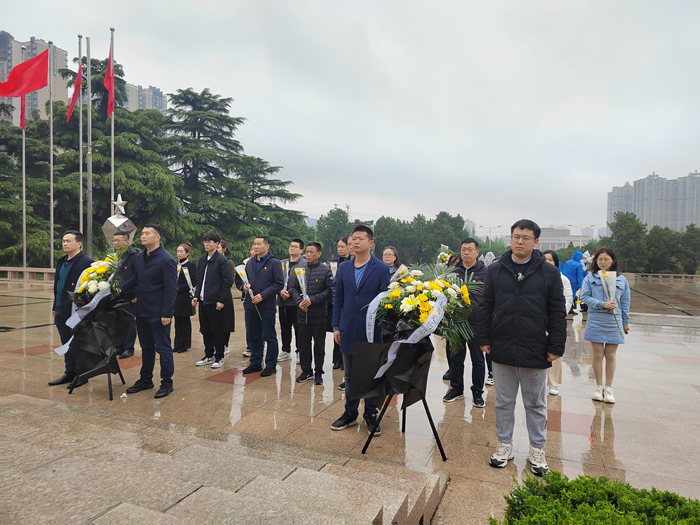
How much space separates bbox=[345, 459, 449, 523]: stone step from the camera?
2557mm

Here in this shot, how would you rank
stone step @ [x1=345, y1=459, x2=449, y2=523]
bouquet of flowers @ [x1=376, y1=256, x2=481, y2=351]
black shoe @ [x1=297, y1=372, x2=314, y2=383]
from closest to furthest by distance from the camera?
stone step @ [x1=345, y1=459, x2=449, y2=523]
bouquet of flowers @ [x1=376, y1=256, x2=481, y2=351]
black shoe @ [x1=297, y1=372, x2=314, y2=383]

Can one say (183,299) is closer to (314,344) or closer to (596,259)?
(314,344)

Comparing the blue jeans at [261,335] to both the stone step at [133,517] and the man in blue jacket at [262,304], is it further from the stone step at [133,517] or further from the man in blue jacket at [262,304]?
the stone step at [133,517]

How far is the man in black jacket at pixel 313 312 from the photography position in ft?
18.8

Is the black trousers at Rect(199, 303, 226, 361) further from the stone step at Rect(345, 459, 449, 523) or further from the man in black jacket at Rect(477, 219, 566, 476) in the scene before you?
the man in black jacket at Rect(477, 219, 566, 476)

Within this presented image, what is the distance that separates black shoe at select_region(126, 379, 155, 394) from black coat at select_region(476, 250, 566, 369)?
400 cm

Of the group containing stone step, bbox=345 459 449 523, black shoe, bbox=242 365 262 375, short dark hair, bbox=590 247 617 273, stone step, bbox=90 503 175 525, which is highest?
short dark hair, bbox=590 247 617 273

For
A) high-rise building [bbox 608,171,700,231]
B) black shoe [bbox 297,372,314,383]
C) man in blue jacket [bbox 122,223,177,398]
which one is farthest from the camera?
high-rise building [bbox 608,171,700,231]

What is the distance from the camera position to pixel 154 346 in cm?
527

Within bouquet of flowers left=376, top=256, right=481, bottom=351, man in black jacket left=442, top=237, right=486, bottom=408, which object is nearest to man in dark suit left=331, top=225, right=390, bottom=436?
bouquet of flowers left=376, top=256, right=481, bottom=351

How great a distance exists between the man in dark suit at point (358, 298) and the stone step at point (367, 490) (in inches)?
65.8

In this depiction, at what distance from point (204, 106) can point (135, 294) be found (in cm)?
3056

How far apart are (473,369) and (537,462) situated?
1.72 meters

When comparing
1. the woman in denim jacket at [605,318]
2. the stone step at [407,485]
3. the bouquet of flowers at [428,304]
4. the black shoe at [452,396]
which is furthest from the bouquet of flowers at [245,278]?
the woman in denim jacket at [605,318]
